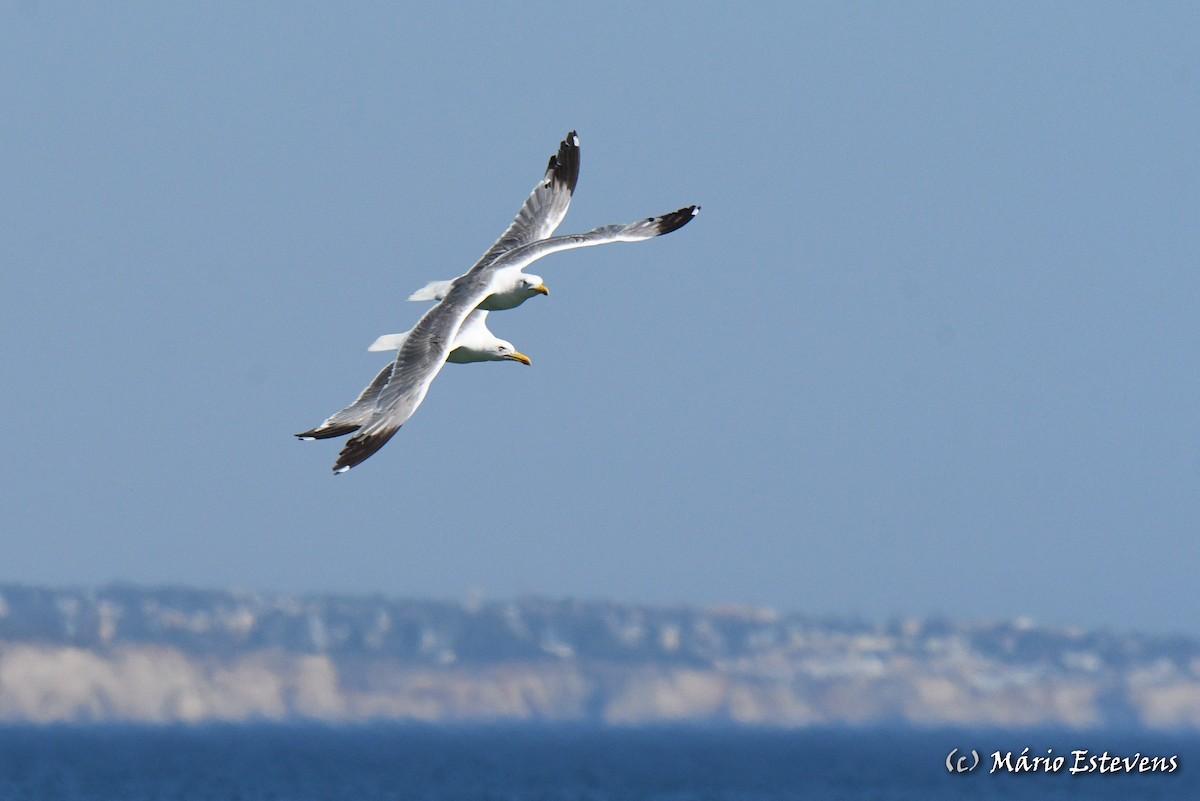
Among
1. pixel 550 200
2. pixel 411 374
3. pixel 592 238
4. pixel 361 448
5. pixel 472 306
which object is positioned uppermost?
pixel 550 200

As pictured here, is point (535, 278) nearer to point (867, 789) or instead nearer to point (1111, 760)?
point (1111, 760)

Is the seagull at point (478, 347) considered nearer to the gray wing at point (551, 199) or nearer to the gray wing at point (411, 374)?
the gray wing at point (411, 374)

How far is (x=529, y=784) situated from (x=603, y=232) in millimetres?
98878

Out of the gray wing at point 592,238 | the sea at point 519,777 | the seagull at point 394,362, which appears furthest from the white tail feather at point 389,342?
the sea at point 519,777

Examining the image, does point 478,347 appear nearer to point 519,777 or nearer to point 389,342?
point 389,342

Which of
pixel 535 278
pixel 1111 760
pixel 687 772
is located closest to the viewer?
pixel 535 278

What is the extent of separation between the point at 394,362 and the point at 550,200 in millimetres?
7567

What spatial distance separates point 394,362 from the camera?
20.6 m

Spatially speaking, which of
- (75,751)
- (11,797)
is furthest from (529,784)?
(75,751)

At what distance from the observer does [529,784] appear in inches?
4734

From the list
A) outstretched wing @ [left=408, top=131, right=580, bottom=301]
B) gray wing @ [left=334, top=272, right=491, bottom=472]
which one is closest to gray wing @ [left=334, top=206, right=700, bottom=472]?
gray wing @ [left=334, top=272, right=491, bottom=472]

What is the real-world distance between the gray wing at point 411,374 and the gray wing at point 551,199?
184 inches

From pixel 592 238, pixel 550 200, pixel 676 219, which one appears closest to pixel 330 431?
pixel 592 238

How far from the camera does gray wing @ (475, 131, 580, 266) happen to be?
2712cm
